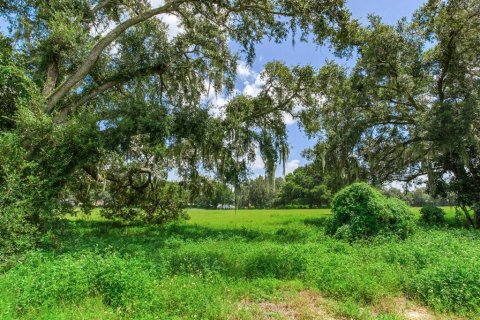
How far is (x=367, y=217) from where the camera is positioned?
11.0 m

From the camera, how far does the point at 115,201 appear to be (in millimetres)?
16625

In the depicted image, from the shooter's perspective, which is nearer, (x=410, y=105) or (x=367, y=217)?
(x=367, y=217)

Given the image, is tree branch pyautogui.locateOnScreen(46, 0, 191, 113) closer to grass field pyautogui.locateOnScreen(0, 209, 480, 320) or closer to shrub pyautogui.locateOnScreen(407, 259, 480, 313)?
grass field pyautogui.locateOnScreen(0, 209, 480, 320)

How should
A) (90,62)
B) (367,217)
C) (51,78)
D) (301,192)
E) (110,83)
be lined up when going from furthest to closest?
1. (301,192)
2. (110,83)
3. (367,217)
4. (90,62)
5. (51,78)

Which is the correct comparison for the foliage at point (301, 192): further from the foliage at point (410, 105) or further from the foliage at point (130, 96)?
the foliage at point (130, 96)

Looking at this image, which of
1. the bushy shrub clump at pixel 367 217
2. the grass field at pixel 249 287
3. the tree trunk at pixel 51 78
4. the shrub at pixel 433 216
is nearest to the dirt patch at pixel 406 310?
the grass field at pixel 249 287

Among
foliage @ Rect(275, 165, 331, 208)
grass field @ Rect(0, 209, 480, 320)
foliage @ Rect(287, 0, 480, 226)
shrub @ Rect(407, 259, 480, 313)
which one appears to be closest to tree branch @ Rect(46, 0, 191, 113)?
grass field @ Rect(0, 209, 480, 320)

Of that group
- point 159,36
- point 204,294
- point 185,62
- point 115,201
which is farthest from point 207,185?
point 204,294

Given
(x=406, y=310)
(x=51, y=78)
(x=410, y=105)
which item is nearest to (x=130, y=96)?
(x=51, y=78)

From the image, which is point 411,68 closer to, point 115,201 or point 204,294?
point 204,294

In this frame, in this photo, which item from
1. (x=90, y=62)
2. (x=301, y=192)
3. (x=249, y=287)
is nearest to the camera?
(x=249, y=287)

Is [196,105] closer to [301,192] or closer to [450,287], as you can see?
[450,287]

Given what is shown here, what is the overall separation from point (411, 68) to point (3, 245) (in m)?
17.8

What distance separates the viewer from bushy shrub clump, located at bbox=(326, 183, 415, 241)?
10.8 metres
